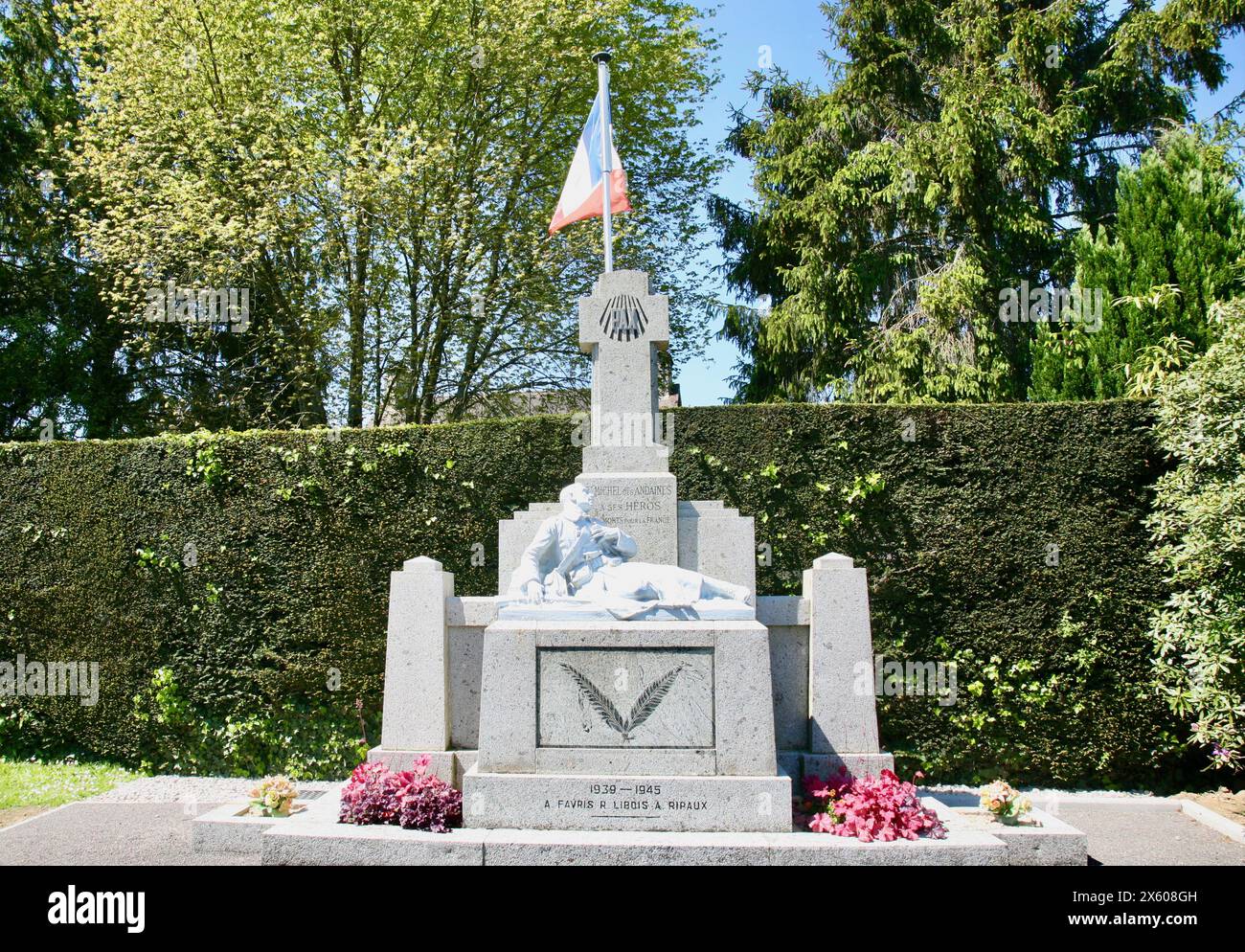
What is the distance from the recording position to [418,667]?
7949mm

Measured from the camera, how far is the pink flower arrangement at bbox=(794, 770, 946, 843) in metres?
6.60

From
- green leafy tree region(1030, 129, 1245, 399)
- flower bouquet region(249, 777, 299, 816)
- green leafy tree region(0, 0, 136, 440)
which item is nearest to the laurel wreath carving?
flower bouquet region(249, 777, 299, 816)

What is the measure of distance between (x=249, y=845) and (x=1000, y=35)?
59.6ft

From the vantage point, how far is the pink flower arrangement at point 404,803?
674cm

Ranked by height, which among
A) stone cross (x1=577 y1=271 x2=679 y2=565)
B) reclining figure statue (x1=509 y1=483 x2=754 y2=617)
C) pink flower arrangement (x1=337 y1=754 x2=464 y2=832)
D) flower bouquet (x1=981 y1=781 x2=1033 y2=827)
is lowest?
flower bouquet (x1=981 y1=781 x2=1033 y2=827)

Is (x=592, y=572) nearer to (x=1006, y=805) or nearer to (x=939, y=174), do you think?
(x=1006, y=805)

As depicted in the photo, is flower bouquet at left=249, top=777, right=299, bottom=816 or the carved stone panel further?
flower bouquet at left=249, top=777, right=299, bottom=816

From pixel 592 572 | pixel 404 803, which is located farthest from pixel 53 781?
pixel 592 572

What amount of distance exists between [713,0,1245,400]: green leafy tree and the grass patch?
1264cm

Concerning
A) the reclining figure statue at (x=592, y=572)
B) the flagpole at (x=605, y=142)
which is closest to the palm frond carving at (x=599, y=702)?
the reclining figure statue at (x=592, y=572)

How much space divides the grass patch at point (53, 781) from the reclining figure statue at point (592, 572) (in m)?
6.02

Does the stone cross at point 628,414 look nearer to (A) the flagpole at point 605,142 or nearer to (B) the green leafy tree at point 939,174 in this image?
(A) the flagpole at point 605,142

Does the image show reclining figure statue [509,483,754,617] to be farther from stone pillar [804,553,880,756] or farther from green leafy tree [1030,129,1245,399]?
green leafy tree [1030,129,1245,399]

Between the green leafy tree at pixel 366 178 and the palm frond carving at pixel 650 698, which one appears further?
the green leafy tree at pixel 366 178
